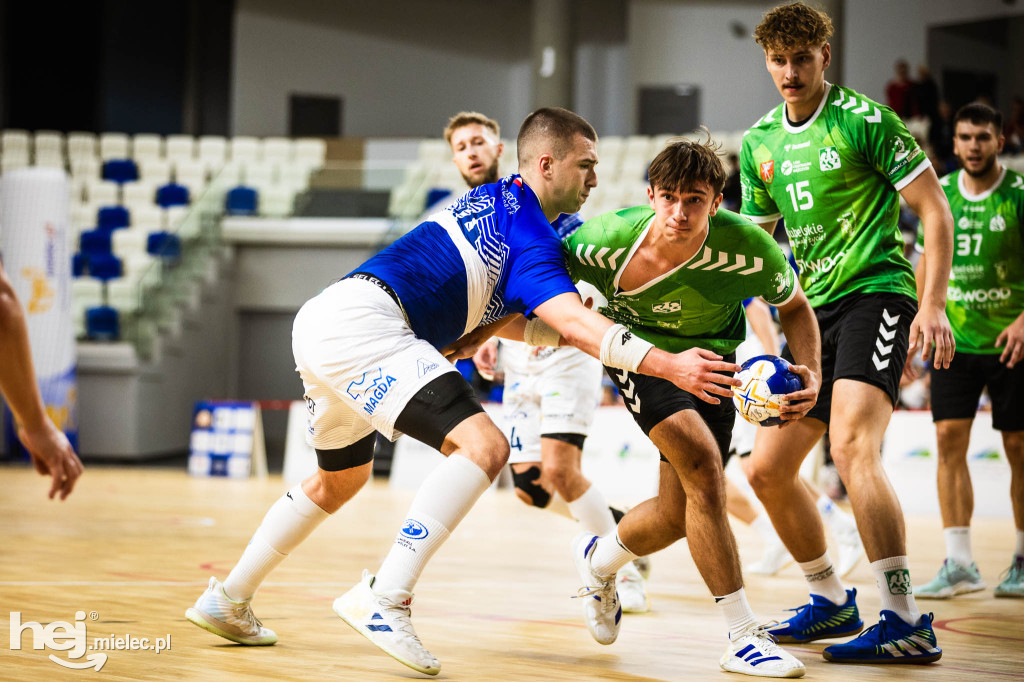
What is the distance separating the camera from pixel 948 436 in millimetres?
5488

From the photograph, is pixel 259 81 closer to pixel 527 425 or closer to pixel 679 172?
pixel 527 425

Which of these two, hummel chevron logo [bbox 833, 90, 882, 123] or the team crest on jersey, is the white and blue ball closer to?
the team crest on jersey

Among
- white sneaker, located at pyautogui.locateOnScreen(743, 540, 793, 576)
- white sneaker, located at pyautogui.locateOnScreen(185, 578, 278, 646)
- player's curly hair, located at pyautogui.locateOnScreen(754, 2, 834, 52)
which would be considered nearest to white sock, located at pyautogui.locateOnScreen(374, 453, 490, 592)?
white sneaker, located at pyautogui.locateOnScreen(185, 578, 278, 646)

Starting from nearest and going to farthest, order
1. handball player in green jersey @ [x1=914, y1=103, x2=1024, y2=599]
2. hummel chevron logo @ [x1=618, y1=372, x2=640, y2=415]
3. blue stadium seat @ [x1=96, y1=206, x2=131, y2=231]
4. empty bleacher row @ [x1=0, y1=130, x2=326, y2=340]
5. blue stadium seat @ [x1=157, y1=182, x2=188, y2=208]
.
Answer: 1. hummel chevron logo @ [x1=618, y1=372, x2=640, y2=415]
2. handball player in green jersey @ [x1=914, y1=103, x2=1024, y2=599]
3. empty bleacher row @ [x1=0, y1=130, x2=326, y2=340]
4. blue stadium seat @ [x1=96, y1=206, x2=131, y2=231]
5. blue stadium seat @ [x1=157, y1=182, x2=188, y2=208]

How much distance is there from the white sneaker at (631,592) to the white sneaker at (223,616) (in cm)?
169

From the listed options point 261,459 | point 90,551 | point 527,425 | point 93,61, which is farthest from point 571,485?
point 93,61

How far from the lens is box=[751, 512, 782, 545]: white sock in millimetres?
6070

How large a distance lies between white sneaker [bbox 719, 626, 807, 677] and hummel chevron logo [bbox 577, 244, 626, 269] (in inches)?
49.9

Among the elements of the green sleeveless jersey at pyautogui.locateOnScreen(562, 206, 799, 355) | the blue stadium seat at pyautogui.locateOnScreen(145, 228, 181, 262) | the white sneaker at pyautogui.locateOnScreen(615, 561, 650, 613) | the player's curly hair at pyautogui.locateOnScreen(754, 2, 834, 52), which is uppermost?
the player's curly hair at pyautogui.locateOnScreen(754, 2, 834, 52)

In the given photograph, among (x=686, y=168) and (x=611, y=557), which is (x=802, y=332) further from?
(x=611, y=557)

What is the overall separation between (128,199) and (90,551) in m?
12.0

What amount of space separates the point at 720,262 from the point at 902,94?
52.0ft

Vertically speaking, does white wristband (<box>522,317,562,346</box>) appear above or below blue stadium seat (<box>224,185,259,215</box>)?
below

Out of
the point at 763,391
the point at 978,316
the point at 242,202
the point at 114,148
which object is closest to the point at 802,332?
the point at 763,391
